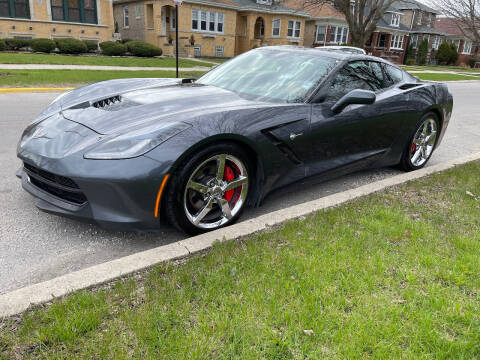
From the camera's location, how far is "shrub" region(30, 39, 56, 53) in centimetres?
2009

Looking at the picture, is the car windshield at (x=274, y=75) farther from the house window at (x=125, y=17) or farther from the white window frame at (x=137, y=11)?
the house window at (x=125, y=17)

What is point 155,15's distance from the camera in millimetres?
28250

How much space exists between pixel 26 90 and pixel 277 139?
8502 millimetres

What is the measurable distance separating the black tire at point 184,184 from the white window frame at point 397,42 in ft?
158

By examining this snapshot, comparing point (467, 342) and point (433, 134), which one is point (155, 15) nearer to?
point (433, 134)

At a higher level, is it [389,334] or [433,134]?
[433,134]

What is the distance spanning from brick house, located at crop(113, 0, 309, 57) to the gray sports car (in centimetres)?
2635

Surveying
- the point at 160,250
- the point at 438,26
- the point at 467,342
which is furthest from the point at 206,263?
the point at 438,26

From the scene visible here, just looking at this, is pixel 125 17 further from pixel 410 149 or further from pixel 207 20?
pixel 410 149

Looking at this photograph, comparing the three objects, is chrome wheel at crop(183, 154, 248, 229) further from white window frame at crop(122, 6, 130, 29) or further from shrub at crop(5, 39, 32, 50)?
white window frame at crop(122, 6, 130, 29)

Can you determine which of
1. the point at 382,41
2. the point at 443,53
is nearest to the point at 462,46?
the point at 443,53

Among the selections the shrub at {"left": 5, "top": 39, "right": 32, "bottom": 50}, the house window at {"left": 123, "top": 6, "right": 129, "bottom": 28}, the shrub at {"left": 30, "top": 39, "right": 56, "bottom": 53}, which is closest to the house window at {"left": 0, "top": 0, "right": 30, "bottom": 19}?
the shrub at {"left": 5, "top": 39, "right": 32, "bottom": 50}

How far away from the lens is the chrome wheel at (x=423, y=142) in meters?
4.86

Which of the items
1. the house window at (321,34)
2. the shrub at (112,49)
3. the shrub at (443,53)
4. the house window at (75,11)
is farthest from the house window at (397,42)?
the shrub at (112,49)
